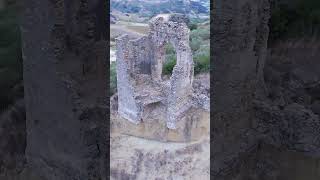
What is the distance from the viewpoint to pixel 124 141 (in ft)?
33.0

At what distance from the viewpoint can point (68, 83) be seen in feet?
10.6

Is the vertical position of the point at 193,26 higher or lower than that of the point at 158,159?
higher

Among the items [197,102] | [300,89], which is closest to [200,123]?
[197,102]

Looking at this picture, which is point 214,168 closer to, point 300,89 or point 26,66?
point 300,89

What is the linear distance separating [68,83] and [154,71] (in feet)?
24.9

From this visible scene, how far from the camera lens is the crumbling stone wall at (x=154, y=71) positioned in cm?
975

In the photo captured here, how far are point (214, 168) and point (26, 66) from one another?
1.45m

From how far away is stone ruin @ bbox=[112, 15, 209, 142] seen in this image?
977 centimetres

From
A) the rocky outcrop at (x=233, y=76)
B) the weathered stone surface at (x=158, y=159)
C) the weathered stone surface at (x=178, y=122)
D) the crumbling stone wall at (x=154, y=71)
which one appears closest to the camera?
the rocky outcrop at (x=233, y=76)

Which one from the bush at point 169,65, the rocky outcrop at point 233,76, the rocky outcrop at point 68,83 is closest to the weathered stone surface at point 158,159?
the bush at point 169,65

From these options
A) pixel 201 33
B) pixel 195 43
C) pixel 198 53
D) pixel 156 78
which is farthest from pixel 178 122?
pixel 201 33

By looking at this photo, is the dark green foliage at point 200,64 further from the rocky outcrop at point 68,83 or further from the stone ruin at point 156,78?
the rocky outcrop at point 68,83

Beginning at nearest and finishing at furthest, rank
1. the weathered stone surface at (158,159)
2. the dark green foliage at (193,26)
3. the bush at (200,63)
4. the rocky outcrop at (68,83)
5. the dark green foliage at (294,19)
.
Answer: the rocky outcrop at (68,83) < the dark green foliage at (294,19) < the weathered stone surface at (158,159) < the bush at (200,63) < the dark green foliage at (193,26)

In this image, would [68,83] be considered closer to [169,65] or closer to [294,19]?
[294,19]
